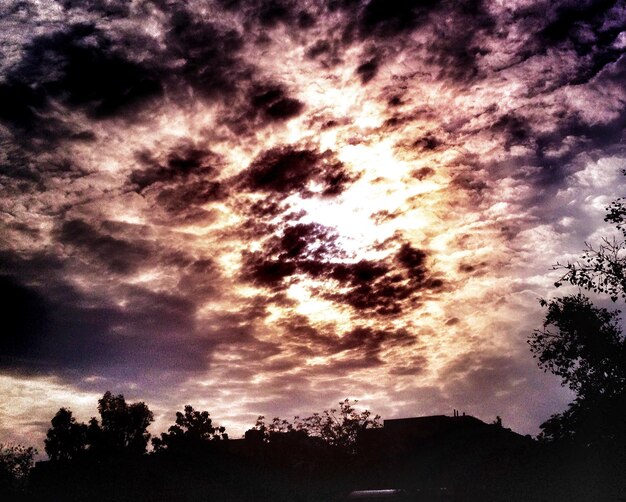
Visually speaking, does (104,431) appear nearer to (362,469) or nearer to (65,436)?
→ (65,436)

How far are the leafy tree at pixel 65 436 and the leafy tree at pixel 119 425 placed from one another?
1543mm

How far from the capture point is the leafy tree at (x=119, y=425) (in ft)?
199

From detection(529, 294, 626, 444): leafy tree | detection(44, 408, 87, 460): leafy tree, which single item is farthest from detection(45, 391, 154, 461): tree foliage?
detection(529, 294, 626, 444): leafy tree

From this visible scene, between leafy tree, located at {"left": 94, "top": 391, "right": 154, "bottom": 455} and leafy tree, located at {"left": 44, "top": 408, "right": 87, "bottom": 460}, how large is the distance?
154 centimetres

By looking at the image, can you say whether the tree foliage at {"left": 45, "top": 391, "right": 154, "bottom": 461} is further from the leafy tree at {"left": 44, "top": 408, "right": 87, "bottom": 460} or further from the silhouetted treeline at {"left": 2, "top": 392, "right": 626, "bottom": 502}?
the silhouetted treeline at {"left": 2, "top": 392, "right": 626, "bottom": 502}

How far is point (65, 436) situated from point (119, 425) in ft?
22.1

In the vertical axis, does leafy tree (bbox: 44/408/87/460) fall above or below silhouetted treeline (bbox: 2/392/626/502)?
above

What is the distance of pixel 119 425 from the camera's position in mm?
62156

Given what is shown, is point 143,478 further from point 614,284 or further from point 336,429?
point 336,429

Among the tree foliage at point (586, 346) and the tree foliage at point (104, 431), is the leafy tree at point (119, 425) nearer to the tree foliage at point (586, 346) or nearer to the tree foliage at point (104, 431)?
the tree foliage at point (104, 431)

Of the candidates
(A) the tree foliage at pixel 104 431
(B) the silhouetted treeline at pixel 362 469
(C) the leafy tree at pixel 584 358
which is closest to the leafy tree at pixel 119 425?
(A) the tree foliage at pixel 104 431

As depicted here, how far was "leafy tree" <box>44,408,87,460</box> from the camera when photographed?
59.0 metres

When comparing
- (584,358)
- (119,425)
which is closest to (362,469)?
(584,358)

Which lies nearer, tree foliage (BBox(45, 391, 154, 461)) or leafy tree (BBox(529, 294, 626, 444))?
leafy tree (BBox(529, 294, 626, 444))
